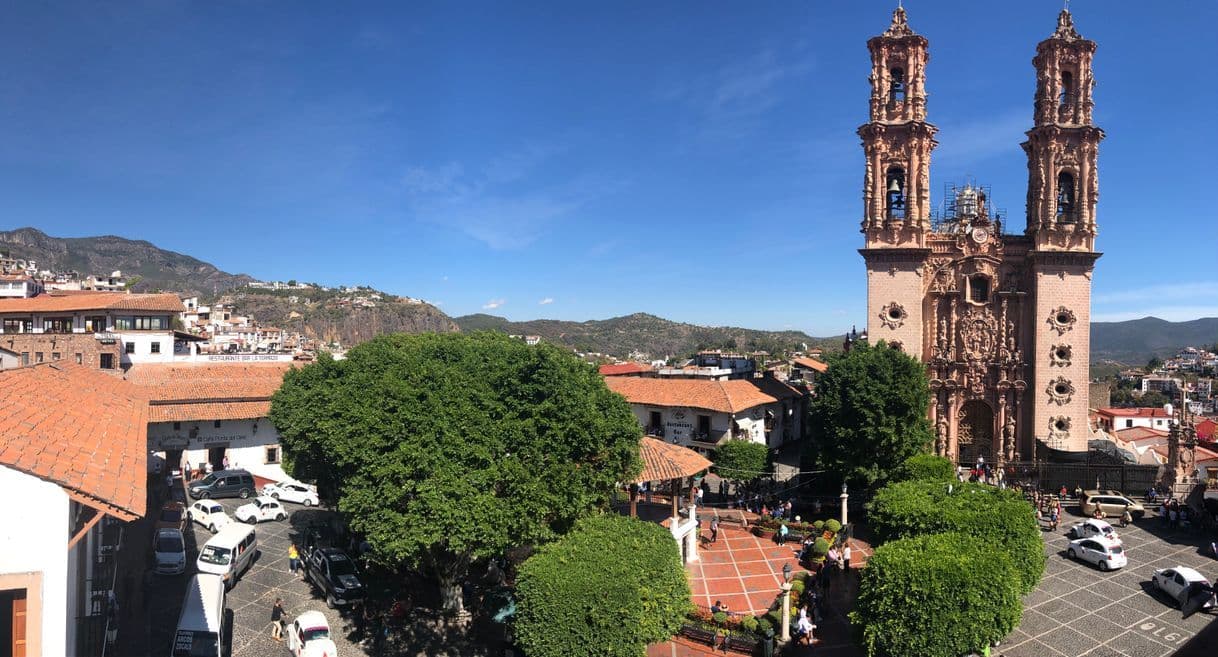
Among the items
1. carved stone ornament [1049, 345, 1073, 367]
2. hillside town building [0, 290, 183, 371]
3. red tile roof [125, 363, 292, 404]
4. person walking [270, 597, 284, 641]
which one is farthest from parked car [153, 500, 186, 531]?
carved stone ornament [1049, 345, 1073, 367]

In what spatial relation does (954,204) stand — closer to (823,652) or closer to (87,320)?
(823,652)

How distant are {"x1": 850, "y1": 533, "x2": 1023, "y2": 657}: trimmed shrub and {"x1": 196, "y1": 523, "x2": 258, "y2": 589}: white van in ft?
65.1

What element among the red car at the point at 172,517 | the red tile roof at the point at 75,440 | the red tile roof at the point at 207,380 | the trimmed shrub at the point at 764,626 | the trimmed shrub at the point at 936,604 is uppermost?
the red tile roof at the point at 75,440

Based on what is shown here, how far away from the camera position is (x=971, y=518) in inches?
748

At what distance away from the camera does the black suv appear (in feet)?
104

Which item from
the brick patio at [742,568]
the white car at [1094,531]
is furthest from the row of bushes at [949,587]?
the white car at [1094,531]

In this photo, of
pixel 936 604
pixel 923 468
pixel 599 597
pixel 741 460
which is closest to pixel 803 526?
pixel 923 468

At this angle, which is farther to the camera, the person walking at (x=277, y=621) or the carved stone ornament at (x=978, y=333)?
the carved stone ornament at (x=978, y=333)

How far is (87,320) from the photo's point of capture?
1657 inches

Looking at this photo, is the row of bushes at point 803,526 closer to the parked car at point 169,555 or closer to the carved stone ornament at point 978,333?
the carved stone ornament at point 978,333

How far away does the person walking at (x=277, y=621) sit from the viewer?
18.7 meters

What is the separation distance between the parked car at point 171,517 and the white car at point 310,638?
10.5 m

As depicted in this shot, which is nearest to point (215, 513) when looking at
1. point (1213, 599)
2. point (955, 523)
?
point (955, 523)

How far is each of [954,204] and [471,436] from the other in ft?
128
